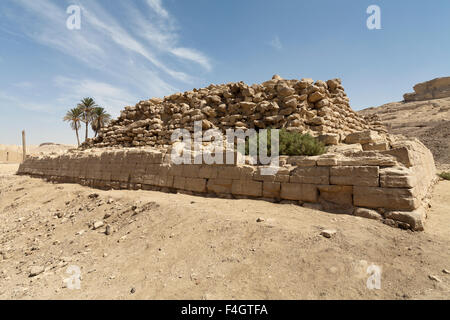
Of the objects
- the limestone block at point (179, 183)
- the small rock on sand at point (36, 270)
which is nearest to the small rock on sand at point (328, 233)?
the limestone block at point (179, 183)

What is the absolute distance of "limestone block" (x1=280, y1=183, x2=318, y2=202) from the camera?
4.90 m

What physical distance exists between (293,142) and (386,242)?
3804 mm

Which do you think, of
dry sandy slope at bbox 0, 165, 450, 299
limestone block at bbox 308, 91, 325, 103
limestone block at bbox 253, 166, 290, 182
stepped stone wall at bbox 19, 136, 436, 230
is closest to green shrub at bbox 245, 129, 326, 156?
stepped stone wall at bbox 19, 136, 436, 230

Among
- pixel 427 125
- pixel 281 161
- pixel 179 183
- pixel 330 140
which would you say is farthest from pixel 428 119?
pixel 179 183

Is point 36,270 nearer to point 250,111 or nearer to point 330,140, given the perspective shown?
point 330,140

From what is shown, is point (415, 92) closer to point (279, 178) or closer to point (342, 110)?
point (342, 110)

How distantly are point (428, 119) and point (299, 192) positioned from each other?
40179 millimetres

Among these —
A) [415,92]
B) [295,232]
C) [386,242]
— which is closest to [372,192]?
[386,242]

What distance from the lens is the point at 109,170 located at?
9406mm

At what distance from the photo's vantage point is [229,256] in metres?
3.41

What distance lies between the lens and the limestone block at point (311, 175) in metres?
4.81

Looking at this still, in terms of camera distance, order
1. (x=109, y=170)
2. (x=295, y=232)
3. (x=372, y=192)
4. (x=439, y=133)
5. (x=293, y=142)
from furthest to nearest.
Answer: (x=439, y=133) → (x=109, y=170) → (x=293, y=142) → (x=372, y=192) → (x=295, y=232)

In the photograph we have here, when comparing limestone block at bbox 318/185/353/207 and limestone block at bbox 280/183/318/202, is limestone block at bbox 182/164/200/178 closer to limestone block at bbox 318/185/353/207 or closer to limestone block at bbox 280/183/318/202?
limestone block at bbox 280/183/318/202

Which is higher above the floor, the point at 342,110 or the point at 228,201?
the point at 342,110
